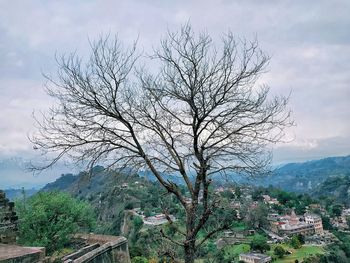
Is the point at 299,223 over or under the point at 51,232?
under

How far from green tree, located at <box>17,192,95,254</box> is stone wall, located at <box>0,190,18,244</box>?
153 inches

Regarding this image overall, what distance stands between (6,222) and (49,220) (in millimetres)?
5860

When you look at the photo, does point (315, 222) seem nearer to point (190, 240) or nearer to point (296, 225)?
point (296, 225)

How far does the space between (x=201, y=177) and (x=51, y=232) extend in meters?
10.8

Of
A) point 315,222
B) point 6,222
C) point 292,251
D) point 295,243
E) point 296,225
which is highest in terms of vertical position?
point 6,222

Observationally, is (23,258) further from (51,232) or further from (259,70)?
(51,232)

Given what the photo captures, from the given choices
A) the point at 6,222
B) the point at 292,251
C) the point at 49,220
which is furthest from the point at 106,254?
the point at 292,251

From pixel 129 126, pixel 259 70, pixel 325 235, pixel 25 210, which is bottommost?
pixel 325 235

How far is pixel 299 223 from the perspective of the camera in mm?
69875

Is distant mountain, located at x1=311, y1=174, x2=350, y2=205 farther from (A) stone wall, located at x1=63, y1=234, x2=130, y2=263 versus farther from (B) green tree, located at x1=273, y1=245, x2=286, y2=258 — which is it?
(A) stone wall, located at x1=63, y1=234, x2=130, y2=263

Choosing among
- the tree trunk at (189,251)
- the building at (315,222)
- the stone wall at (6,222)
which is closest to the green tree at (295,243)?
the building at (315,222)

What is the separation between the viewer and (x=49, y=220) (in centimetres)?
1543

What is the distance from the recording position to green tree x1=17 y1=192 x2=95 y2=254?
14.5m

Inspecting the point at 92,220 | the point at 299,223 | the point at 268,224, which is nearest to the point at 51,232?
the point at 92,220
